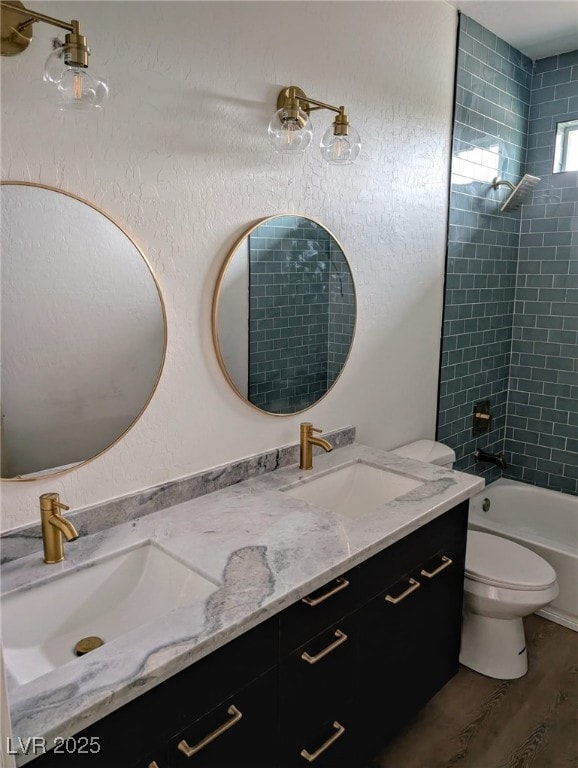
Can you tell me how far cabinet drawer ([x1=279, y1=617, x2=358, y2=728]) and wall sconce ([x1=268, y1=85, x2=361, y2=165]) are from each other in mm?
1415

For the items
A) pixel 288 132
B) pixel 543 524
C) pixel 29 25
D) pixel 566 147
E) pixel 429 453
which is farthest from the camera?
pixel 543 524

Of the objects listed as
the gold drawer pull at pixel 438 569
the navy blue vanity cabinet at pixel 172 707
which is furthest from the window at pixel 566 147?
the navy blue vanity cabinet at pixel 172 707

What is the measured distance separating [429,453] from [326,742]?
4.51 feet

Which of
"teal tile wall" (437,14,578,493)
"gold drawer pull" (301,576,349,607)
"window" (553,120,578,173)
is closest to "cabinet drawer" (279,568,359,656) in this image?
"gold drawer pull" (301,576,349,607)

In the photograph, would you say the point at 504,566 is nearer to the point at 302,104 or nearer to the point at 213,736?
the point at 213,736

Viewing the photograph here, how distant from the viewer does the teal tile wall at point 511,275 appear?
9.25 ft

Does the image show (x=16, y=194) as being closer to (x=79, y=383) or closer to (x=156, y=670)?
(x=79, y=383)

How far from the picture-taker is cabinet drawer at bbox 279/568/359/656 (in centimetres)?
132

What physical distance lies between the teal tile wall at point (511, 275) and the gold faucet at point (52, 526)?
2080 mm

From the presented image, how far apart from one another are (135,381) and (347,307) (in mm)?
982

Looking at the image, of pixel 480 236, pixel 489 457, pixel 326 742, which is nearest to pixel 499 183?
pixel 480 236

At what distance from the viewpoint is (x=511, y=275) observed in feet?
11.0

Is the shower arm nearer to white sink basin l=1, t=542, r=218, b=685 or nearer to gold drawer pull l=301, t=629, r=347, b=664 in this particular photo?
gold drawer pull l=301, t=629, r=347, b=664

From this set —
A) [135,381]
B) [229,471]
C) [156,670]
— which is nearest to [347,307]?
[229,471]
